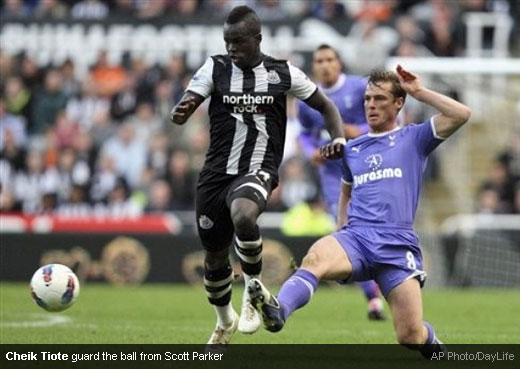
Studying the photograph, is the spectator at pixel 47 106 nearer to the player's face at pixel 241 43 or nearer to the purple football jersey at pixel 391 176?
Result: the player's face at pixel 241 43

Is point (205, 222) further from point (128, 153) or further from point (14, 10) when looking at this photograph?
point (14, 10)

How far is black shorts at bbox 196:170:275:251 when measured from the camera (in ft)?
29.4

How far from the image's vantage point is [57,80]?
22.7 meters

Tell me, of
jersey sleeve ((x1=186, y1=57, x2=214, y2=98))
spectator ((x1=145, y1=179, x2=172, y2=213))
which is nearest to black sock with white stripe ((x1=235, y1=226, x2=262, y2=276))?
jersey sleeve ((x1=186, y1=57, x2=214, y2=98))

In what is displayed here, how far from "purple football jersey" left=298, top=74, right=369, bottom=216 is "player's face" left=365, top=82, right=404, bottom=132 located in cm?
345

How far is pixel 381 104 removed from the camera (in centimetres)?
Answer: 885

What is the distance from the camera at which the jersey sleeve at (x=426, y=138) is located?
873 centimetres

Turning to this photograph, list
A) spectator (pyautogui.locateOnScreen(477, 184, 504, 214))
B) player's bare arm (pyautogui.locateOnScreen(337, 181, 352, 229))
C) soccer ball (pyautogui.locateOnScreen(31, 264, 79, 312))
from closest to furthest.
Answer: player's bare arm (pyautogui.locateOnScreen(337, 181, 352, 229)) → soccer ball (pyautogui.locateOnScreen(31, 264, 79, 312)) → spectator (pyautogui.locateOnScreen(477, 184, 504, 214))

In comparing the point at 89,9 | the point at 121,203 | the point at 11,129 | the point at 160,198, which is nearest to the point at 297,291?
the point at 160,198

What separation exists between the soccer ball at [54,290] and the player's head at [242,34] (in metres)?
2.23

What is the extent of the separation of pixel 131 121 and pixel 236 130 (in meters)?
13.0

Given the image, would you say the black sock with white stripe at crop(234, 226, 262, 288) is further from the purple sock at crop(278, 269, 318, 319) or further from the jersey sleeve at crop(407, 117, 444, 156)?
the jersey sleeve at crop(407, 117, 444, 156)

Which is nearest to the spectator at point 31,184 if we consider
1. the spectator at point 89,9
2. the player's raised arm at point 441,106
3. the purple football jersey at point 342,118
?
the spectator at point 89,9
